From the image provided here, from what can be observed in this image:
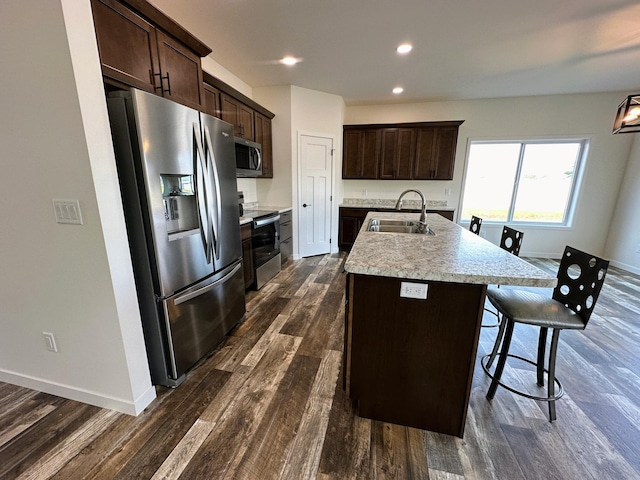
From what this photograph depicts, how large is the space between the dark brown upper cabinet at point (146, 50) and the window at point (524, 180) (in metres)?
4.73

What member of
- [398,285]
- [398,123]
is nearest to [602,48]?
[398,123]

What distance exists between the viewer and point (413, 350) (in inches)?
51.1

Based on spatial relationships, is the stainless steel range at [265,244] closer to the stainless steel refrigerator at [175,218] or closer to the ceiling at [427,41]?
the stainless steel refrigerator at [175,218]

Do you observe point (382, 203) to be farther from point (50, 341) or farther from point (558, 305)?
point (50, 341)

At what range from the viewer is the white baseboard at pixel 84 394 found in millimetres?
1490

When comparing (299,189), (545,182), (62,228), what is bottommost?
(62,228)

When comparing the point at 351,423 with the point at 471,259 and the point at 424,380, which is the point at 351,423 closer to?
the point at 424,380

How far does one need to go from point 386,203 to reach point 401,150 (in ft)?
3.31

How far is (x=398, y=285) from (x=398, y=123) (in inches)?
170

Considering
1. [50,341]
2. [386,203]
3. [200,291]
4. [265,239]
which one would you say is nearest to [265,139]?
[265,239]

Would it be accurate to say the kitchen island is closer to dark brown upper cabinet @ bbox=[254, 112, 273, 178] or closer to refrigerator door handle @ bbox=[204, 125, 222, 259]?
refrigerator door handle @ bbox=[204, 125, 222, 259]

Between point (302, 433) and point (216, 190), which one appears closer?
point (302, 433)

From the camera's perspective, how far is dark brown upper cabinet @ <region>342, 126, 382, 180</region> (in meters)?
4.80

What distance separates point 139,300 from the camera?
154cm
